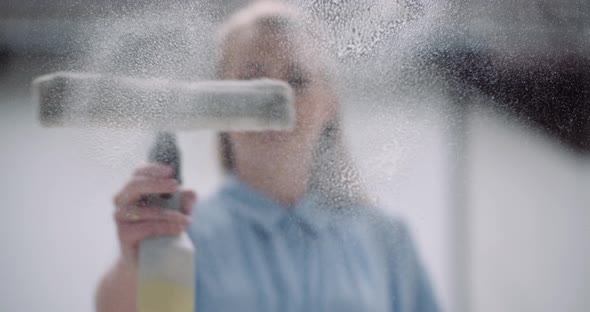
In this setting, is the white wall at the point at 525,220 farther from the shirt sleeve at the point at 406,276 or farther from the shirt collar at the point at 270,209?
the shirt collar at the point at 270,209

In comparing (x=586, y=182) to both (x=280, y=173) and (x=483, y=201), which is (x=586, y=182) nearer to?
(x=483, y=201)

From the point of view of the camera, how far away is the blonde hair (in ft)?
1.93

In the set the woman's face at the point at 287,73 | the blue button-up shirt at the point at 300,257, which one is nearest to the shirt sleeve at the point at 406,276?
the blue button-up shirt at the point at 300,257

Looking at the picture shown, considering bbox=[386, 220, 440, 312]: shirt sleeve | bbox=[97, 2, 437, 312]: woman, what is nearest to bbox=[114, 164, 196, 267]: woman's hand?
bbox=[97, 2, 437, 312]: woman

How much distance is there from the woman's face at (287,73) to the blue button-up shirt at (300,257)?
6cm

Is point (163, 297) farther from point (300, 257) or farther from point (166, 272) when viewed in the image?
point (300, 257)

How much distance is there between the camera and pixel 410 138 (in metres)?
0.61

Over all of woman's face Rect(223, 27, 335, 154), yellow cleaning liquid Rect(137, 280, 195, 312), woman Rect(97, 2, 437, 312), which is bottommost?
yellow cleaning liquid Rect(137, 280, 195, 312)

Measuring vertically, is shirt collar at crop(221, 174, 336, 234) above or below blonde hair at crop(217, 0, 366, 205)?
below

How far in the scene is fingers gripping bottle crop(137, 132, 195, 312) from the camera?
56 cm

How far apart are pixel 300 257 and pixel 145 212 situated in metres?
0.15

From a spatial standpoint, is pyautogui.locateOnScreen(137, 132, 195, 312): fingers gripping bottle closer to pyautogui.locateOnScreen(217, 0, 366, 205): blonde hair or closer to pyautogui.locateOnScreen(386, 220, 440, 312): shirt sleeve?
pyautogui.locateOnScreen(217, 0, 366, 205): blonde hair

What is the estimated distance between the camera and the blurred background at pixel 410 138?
22.7 inches

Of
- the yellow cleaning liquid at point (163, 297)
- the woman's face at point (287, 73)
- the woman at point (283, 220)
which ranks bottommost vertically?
the yellow cleaning liquid at point (163, 297)
